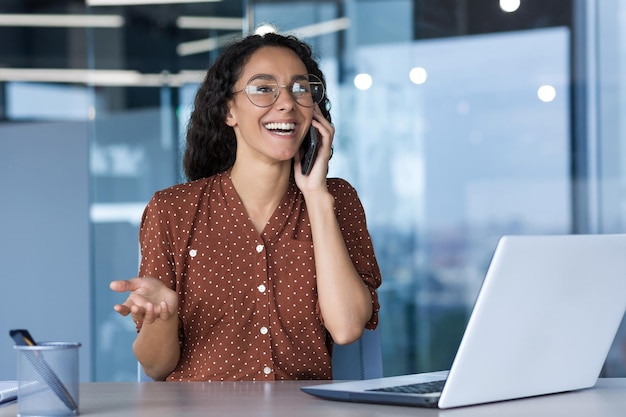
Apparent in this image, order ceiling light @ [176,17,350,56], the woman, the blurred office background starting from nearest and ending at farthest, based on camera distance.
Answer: the woman → the blurred office background → ceiling light @ [176,17,350,56]

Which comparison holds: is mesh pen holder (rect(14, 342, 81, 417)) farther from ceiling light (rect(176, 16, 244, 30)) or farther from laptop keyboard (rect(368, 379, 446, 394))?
ceiling light (rect(176, 16, 244, 30))

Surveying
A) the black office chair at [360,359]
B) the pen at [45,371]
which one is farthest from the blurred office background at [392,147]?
the pen at [45,371]

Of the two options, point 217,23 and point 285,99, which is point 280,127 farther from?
point 217,23

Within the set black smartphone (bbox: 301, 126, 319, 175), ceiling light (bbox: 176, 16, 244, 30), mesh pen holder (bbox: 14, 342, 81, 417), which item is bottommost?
mesh pen holder (bbox: 14, 342, 81, 417)

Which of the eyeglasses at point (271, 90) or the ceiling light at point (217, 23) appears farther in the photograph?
the ceiling light at point (217, 23)

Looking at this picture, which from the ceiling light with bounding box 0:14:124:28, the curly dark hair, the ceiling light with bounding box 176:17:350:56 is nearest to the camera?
the curly dark hair

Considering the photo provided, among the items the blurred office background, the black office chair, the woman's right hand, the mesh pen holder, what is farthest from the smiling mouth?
the blurred office background

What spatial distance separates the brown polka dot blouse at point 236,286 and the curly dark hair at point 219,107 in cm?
23

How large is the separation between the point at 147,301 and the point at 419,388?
0.46 meters

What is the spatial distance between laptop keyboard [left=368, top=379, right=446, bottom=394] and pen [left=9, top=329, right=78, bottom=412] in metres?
0.47

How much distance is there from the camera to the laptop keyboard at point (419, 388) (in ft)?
4.78

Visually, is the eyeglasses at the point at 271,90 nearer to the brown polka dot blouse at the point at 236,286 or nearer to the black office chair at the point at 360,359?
the brown polka dot blouse at the point at 236,286

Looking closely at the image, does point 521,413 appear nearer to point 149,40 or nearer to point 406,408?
point 406,408

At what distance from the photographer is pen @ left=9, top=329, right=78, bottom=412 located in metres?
1.35
